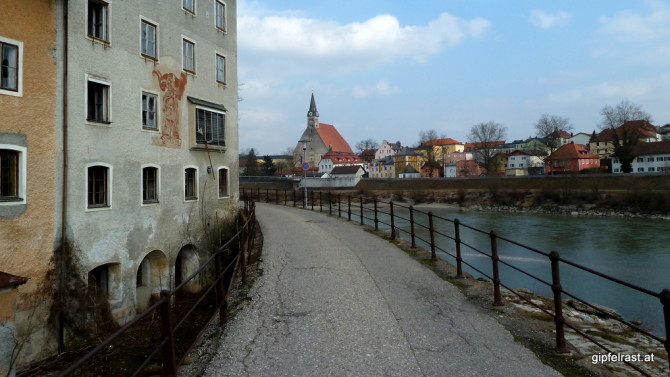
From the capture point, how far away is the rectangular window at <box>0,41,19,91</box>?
9820 millimetres

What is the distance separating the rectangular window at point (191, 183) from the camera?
1636 centimetres

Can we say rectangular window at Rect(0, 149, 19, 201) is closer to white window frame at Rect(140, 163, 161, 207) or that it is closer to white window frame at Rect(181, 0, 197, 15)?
white window frame at Rect(140, 163, 161, 207)

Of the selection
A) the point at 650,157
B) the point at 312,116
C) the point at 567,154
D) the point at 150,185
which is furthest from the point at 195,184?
the point at 312,116

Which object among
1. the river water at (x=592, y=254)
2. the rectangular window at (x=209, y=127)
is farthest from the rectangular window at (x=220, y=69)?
the river water at (x=592, y=254)

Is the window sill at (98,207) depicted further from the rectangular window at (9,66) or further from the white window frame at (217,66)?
the white window frame at (217,66)

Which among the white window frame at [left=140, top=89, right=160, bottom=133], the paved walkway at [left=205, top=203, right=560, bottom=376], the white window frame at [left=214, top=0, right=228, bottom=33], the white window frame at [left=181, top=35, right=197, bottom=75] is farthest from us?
the white window frame at [left=214, top=0, right=228, bottom=33]

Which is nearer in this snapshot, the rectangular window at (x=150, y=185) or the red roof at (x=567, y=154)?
the rectangular window at (x=150, y=185)

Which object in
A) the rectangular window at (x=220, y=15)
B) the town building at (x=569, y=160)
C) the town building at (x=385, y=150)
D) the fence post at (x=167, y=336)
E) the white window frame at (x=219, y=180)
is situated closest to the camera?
the fence post at (x=167, y=336)

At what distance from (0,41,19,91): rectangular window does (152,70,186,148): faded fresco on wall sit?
15.2ft

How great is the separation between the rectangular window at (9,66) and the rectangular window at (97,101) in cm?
209

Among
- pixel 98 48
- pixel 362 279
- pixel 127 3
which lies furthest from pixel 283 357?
pixel 127 3

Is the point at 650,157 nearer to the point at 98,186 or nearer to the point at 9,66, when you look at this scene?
the point at 98,186

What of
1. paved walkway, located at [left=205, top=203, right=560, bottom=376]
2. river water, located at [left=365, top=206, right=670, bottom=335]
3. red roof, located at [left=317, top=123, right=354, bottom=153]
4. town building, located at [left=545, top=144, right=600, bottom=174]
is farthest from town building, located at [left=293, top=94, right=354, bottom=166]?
paved walkway, located at [left=205, top=203, right=560, bottom=376]

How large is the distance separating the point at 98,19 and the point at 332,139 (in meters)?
108
